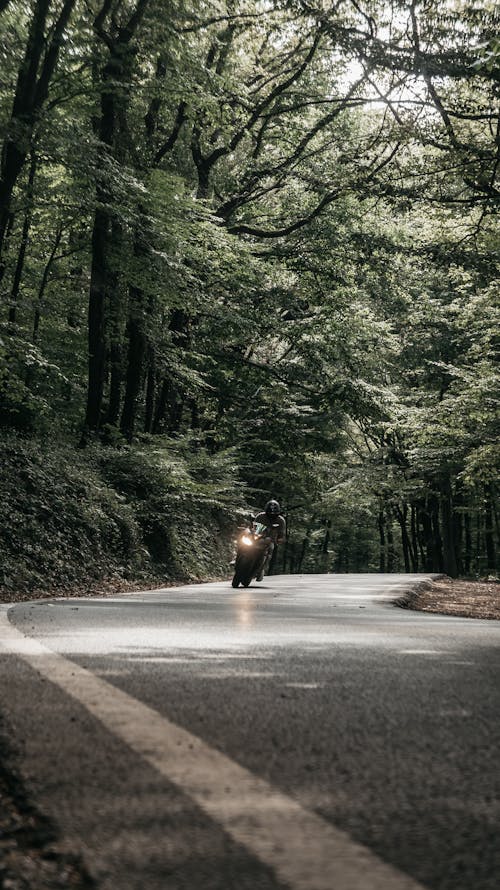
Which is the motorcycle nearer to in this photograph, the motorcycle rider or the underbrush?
the motorcycle rider

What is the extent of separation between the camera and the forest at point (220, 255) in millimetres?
13906

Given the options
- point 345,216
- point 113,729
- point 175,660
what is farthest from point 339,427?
point 113,729

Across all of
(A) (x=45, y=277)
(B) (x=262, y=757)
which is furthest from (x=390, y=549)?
(B) (x=262, y=757)

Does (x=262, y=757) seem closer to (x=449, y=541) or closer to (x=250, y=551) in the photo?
(x=250, y=551)

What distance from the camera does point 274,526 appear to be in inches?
677

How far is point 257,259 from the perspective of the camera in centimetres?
2500

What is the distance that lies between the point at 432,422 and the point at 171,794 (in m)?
25.6

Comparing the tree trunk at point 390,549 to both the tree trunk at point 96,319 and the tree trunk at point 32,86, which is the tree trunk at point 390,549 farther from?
the tree trunk at point 32,86

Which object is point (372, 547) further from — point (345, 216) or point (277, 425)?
point (345, 216)

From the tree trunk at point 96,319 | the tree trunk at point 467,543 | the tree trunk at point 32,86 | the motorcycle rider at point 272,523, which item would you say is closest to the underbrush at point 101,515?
the tree trunk at point 96,319

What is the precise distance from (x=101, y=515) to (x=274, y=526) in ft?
10.5

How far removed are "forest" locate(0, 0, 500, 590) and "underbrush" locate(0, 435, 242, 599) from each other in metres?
0.06

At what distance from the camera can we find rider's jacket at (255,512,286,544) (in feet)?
56.3

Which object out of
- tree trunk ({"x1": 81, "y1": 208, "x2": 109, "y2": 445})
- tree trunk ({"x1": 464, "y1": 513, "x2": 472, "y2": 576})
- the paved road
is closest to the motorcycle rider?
tree trunk ({"x1": 81, "y1": 208, "x2": 109, "y2": 445})
